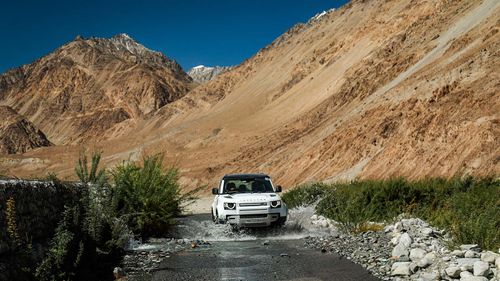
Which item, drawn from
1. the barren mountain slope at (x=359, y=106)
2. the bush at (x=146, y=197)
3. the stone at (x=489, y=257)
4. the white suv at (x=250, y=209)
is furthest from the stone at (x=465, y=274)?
the barren mountain slope at (x=359, y=106)

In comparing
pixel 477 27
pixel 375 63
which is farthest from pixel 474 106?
pixel 375 63

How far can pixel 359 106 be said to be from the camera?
50656 mm

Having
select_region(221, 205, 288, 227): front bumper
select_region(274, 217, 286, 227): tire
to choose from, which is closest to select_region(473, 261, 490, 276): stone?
select_region(221, 205, 288, 227): front bumper

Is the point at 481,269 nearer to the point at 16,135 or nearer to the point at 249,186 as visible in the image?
the point at 249,186

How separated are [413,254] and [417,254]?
0.07 metres

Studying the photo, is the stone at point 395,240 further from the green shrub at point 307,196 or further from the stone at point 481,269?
the green shrub at point 307,196

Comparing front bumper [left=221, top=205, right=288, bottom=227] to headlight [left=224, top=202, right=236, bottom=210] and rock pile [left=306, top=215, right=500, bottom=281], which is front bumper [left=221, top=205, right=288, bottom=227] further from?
rock pile [left=306, top=215, right=500, bottom=281]

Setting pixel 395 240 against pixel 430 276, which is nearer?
pixel 430 276

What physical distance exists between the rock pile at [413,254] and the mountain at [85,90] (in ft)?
356

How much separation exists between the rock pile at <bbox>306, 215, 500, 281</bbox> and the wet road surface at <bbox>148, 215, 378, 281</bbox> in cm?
35

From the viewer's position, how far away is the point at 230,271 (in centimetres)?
994

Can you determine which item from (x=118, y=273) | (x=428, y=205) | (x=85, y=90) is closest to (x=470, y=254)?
(x=118, y=273)

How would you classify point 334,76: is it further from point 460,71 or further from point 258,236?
point 258,236

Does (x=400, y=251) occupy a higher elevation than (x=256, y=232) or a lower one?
lower
